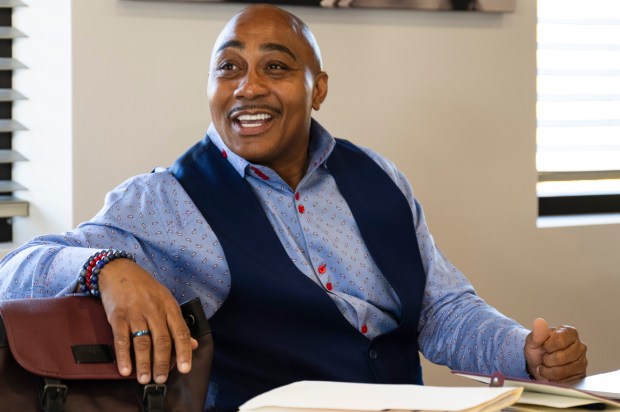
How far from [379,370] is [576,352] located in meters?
0.42

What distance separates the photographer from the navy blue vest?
1.94m

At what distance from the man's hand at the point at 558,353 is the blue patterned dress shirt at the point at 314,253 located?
71mm

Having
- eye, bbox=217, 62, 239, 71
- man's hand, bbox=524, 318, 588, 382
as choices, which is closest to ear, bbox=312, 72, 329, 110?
eye, bbox=217, 62, 239, 71

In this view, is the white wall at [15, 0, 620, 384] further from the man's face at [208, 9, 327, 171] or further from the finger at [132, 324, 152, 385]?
the finger at [132, 324, 152, 385]

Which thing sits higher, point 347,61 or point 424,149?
point 347,61

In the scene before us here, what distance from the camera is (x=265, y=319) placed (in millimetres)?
1958

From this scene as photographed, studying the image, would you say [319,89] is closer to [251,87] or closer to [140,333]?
[251,87]

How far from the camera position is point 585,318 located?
10.7 ft

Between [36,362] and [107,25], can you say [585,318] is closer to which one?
[107,25]

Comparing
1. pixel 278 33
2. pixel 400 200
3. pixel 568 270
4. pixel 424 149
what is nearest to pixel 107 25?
pixel 278 33

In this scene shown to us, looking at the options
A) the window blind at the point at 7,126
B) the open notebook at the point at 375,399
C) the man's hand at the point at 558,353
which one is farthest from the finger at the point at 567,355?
the window blind at the point at 7,126

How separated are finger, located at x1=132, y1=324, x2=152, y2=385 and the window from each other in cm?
214

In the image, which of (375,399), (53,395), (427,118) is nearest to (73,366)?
(53,395)

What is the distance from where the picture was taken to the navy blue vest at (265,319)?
1.94 m
